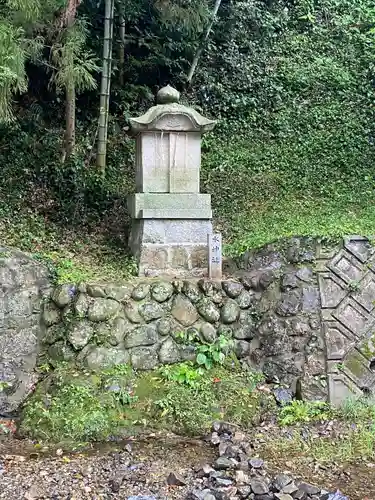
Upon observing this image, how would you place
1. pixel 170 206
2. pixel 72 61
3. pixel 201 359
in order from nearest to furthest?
pixel 201 359, pixel 170 206, pixel 72 61

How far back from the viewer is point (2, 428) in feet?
16.1


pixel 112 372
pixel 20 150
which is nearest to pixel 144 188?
pixel 112 372

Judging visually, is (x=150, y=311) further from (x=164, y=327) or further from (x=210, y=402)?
(x=210, y=402)

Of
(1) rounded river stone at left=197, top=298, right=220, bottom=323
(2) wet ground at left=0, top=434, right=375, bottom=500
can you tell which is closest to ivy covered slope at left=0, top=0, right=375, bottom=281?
(1) rounded river stone at left=197, top=298, right=220, bottom=323

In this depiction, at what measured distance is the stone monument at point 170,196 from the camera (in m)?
6.27

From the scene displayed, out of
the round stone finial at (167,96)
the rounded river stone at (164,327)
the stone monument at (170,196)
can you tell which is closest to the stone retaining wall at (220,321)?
the rounded river stone at (164,327)

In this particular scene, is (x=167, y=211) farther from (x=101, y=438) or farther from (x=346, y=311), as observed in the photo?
(x=101, y=438)

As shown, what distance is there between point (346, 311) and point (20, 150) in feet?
19.8

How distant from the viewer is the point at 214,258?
6078 mm

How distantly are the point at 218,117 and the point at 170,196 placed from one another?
5.59m

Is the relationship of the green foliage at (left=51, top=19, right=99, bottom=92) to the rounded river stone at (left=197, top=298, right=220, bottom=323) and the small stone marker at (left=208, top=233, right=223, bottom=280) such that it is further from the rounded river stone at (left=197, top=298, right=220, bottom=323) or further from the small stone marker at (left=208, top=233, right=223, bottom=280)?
the rounded river stone at (left=197, top=298, right=220, bottom=323)

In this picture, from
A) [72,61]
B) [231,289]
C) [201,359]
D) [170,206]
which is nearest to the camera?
[201,359]

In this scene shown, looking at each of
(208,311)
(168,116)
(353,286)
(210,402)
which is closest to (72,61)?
(168,116)

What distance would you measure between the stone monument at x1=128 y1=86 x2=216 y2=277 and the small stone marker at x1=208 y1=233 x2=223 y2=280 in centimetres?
31
